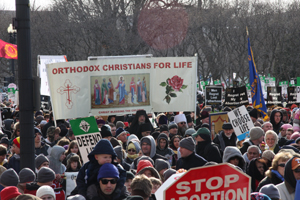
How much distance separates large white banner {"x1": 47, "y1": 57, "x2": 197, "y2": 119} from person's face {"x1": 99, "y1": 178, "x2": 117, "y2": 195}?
529 centimetres

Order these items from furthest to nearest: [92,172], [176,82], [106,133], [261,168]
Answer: [176,82]
[106,133]
[261,168]
[92,172]

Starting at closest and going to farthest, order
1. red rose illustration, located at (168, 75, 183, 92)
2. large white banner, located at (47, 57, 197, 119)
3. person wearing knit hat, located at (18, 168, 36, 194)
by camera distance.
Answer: person wearing knit hat, located at (18, 168, 36, 194) < large white banner, located at (47, 57, 197, 119) < red rose illustration, located at (168, 75, 183, 92)

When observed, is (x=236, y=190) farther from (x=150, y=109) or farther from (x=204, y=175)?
(x=150, y=109)

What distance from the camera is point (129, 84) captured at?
1073 cm

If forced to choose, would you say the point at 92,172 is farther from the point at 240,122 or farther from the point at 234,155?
the point at 240,122

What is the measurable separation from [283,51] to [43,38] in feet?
64.6

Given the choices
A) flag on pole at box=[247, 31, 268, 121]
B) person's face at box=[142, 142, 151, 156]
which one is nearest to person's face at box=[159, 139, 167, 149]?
person's face at box=[142, 142, 151, 156]

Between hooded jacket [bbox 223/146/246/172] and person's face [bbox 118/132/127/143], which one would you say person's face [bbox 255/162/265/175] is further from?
person's face [bbox 118/132/127/143]

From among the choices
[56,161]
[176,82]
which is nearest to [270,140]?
[56,161]

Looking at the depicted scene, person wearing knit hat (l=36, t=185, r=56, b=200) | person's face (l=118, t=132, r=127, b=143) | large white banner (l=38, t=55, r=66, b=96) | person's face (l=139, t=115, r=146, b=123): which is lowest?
person wearing knit hat (l=36, t=185, r=56, b=200)

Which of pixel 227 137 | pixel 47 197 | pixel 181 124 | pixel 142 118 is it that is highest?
pixel 142 118

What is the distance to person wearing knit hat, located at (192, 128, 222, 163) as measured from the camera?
7757 millimetres

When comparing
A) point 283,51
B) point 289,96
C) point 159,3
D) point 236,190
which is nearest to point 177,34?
point 159,3

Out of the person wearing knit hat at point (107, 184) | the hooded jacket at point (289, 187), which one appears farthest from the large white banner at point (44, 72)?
the hooded jacket at point (289, 187)
